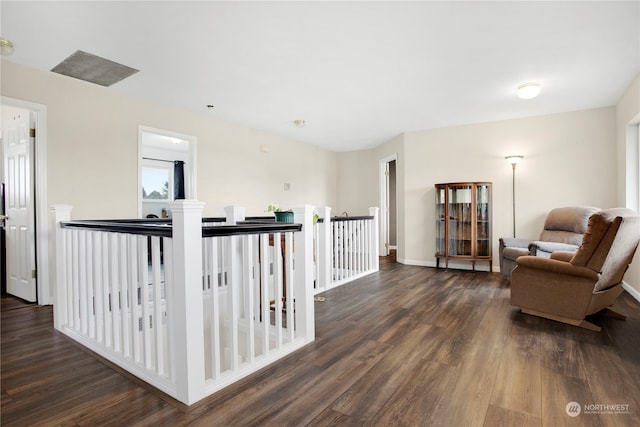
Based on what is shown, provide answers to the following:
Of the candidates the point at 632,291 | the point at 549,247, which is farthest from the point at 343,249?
the point at 632,291

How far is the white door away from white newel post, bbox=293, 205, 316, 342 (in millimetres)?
3057

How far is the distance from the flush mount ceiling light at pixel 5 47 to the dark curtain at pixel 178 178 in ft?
17.9

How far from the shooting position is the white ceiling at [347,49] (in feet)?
7.67

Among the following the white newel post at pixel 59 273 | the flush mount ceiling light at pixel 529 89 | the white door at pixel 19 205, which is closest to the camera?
the white newel post at pixel 59 273

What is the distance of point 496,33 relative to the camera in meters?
2.61

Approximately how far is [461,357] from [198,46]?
316cm

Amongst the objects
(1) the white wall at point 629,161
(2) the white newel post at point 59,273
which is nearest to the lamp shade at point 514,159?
(1) the white wall at point 629,161

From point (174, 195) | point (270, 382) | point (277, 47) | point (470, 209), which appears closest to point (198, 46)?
point (277, 47)

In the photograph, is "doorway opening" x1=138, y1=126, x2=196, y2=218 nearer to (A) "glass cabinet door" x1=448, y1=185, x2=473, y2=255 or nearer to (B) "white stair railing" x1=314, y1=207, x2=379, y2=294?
(B) "white stair railing" x1=314, y1=207, x2=379, y2=294

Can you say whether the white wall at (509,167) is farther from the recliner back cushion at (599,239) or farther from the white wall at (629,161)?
the recliner back cushion at (599,239)

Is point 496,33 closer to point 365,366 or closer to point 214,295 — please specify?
point 365,366

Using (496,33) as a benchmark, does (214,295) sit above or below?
below

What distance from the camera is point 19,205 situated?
3.66 meters

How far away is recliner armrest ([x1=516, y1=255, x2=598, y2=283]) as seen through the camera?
2.56 meters
